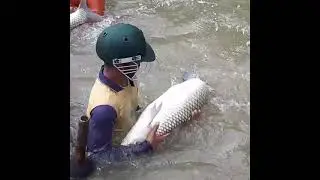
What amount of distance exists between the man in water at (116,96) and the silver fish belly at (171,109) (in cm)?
4

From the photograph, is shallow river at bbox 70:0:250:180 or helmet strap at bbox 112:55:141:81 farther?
shallow river at bbox 70:0:250:180

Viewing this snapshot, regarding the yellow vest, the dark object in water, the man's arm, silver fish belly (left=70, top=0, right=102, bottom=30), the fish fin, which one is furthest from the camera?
silver fish belly (left=70, top=0, right=102, bottom=30)

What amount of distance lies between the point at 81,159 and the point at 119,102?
366 mm

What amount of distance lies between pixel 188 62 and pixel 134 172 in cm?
135

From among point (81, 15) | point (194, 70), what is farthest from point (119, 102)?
point (81, 15)

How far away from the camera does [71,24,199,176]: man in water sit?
8.50 feet

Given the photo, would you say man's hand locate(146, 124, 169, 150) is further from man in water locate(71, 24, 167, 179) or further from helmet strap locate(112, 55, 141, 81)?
helmet strap locate(112, 55, 141, 81)

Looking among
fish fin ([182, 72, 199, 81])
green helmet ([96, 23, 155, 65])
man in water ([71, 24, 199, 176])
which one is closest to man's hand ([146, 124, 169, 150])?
man in water ([71, 24, 199, 176])

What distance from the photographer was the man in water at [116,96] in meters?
2.59

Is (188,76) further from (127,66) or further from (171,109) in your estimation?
(127,66)

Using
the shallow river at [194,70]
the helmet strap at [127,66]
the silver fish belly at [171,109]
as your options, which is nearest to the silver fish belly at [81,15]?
the shallow river at [194,70]
